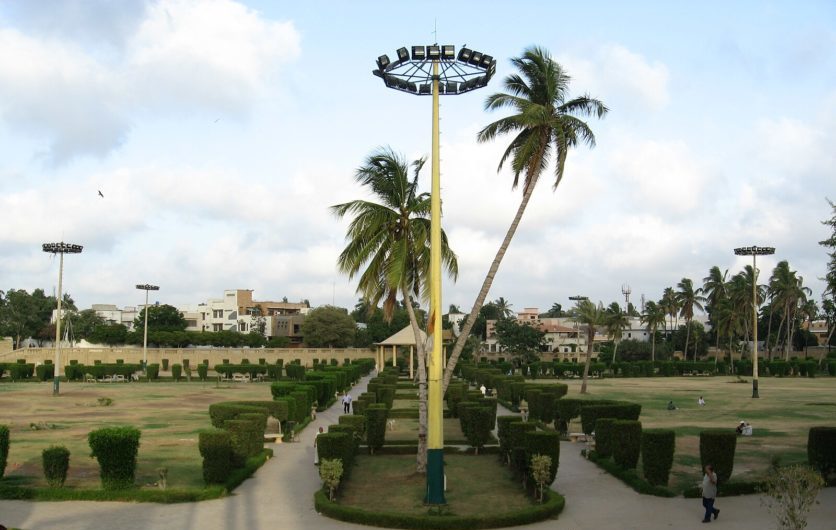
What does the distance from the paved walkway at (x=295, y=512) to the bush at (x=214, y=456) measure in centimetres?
66

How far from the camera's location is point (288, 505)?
19250 mm

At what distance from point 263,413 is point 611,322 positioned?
56632mm


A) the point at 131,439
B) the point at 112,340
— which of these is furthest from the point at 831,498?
the point at 112,340

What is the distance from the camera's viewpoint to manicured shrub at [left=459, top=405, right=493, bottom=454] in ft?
88.5

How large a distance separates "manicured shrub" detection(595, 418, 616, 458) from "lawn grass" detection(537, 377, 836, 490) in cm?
194

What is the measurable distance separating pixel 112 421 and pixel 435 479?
23.3 meters

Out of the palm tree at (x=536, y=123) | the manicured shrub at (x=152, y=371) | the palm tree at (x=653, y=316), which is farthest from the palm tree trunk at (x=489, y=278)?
the palm tree at (x=653, y=316)

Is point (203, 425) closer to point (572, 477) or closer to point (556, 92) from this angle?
point (572, 477)

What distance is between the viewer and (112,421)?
36.8 meters

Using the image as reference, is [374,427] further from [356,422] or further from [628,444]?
[628,444]

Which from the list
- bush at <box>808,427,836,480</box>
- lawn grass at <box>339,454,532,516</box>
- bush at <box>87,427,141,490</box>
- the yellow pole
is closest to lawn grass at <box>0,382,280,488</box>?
bush at <box>87,427,141,490</box>

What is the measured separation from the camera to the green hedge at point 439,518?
16.9 metres

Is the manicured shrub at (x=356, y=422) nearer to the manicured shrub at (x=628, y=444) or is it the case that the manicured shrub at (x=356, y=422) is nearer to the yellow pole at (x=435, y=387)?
the yellow pole at (x=435, y=387)

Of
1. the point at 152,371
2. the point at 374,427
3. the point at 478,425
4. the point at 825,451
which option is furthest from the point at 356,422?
the point at 152,371
